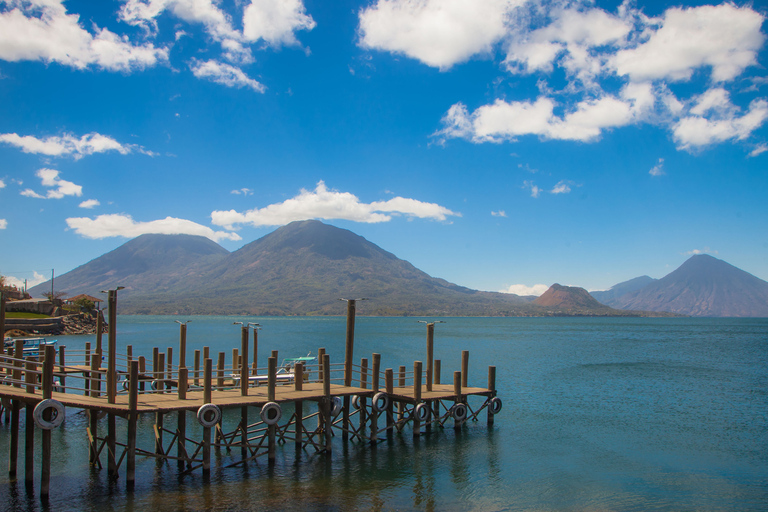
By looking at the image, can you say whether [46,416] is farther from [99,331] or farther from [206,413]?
[99,331]

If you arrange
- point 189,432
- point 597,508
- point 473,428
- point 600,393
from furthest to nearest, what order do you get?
1. point 600,393
2. point 473,428
3. point 189,432
4. point 597,508

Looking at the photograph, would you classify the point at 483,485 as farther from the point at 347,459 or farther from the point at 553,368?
the point at 553,368

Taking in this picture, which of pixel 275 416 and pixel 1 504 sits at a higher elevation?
pixel 275 416

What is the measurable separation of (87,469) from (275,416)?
7626 mm

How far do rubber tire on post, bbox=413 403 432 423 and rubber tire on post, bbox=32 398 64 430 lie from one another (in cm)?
1532

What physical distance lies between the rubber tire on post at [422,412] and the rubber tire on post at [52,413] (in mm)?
15319

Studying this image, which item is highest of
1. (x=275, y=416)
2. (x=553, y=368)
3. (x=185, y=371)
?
(x=185, y=371)

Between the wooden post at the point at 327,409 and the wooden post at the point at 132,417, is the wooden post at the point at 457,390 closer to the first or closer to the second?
the wooden post at the point at 327,409

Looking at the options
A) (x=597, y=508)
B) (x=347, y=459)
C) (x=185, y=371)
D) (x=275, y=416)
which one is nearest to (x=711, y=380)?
(x=597, y=508)

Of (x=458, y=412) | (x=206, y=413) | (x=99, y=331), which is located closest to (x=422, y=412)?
(x=458, y=412)

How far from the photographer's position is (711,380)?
51000 mm

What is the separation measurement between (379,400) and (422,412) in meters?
2.40

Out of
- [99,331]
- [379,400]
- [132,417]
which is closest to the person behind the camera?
[132,417]

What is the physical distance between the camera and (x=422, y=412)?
84.3ft
